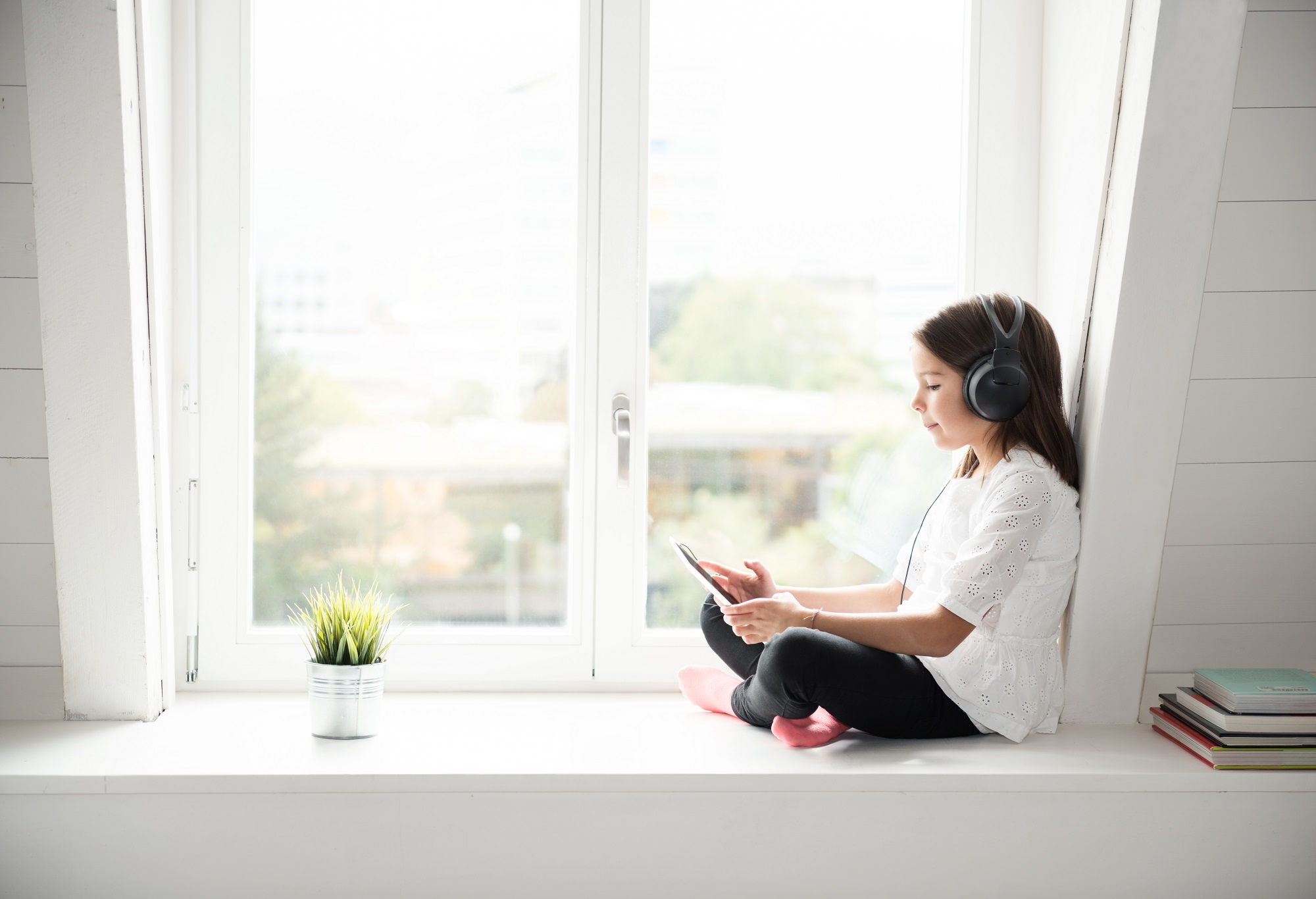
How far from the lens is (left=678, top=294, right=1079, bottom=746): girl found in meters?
1.37

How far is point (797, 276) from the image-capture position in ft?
5.61

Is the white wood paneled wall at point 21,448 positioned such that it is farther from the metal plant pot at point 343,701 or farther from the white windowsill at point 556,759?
the metal plant pot at point 343,701

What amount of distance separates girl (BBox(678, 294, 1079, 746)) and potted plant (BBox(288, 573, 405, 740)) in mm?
538

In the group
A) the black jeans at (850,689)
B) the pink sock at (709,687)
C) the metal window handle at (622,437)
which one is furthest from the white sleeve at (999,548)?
the metal window handle at (622,437)

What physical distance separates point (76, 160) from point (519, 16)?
74 centimetres

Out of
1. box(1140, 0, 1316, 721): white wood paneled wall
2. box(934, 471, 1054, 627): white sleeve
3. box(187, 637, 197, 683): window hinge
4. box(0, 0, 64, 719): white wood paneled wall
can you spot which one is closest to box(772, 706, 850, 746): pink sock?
box(934, 471, 1054, 627): white sleeve

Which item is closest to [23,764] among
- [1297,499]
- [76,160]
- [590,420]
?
[76,160]

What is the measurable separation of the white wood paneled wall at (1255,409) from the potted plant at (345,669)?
49.1 inches

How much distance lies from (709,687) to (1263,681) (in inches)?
32.9

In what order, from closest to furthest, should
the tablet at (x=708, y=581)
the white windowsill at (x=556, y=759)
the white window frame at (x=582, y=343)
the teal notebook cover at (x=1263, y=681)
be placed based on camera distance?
the white windowsill at (x=556, y=759), the teal notebook cover at (x=1263, y=681), the tablet at (x=708, y=581), the white window frame at (x=582, y=343)

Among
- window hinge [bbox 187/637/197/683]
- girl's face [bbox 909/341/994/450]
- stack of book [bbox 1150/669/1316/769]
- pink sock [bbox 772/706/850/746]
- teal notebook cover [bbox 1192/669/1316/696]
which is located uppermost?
girl's face [bbox 909/341/994/450]

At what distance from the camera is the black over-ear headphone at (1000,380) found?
1.39 metres

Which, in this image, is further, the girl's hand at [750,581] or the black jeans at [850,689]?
the girl's hand at [750,581]

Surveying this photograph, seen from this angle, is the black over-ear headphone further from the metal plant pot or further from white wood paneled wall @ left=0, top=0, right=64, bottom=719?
white wood paneled wall @ left=0, top=0, right=64, bottom=719
